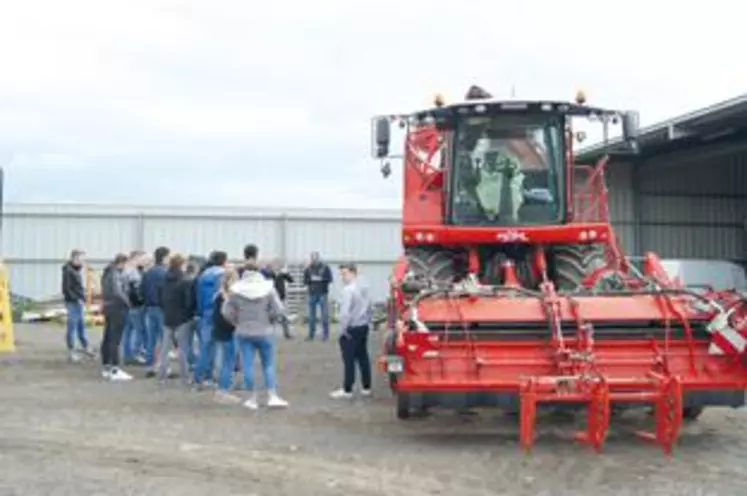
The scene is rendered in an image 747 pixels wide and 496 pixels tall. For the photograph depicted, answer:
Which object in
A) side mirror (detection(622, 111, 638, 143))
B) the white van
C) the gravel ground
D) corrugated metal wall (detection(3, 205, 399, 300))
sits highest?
side mirror (detection(622, 111, 638, 143))

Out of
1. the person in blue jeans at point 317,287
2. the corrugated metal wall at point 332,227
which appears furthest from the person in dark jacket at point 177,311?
the corrugated metal wall at point 332,227

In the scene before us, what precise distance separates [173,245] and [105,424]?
18330mm

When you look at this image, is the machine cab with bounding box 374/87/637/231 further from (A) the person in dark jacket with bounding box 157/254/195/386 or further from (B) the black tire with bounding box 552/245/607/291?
(A) the person in dark jacket with bounding box 157/254/195/386

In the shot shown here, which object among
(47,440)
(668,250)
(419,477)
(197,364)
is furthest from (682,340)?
(668,250)

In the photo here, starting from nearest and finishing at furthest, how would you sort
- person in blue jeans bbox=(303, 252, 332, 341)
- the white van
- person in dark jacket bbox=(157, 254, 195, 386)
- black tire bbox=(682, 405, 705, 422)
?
1. black tire bbox=(682, 405, 705, 422)
2. person in dark jacket bbox=(157, 254, 195, 386)
3. person in blue jeans bbox=(303, 252, 332, 341)
4. the white van

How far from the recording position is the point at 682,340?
8.88 m

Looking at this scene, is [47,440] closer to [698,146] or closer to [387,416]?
[387,416]

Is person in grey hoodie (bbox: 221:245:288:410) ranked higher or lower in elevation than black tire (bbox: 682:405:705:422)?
higher

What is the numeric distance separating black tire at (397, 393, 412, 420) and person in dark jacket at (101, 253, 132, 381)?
191 inches

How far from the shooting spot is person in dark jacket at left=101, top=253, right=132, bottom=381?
44.5 feet

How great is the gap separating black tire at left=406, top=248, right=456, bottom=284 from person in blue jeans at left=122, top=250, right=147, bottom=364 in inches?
177

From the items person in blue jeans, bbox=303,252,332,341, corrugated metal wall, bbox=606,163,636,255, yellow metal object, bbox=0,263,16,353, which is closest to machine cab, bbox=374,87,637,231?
yellow metal object, bbox=0,263,16,353

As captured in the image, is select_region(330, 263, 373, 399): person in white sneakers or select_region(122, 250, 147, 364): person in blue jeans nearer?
select_region(330, 263, 373, 399): person in white sneakers

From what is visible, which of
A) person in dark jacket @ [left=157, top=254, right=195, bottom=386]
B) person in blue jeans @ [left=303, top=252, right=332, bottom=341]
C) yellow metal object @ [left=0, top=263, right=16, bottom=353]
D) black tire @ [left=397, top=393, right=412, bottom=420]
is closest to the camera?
black tire @ [left=397, top=393, right=412, bottom=420]
